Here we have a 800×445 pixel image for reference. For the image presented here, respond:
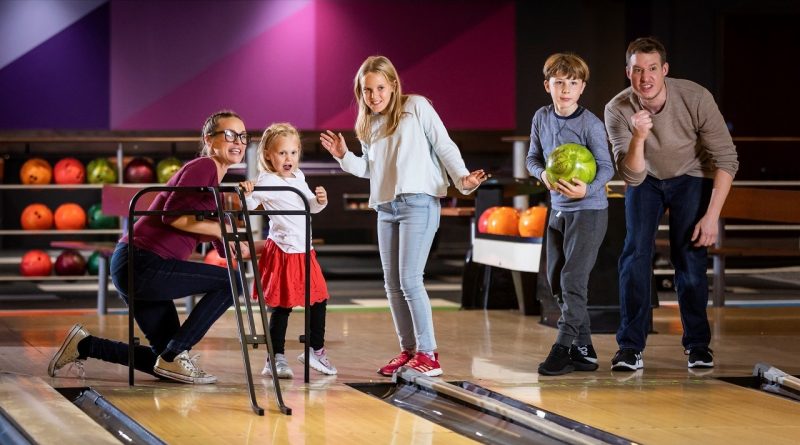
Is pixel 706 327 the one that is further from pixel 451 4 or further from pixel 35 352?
pixel 451 4

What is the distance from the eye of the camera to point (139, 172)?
1101 centimetres

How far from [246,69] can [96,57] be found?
Result: 57.7 inches

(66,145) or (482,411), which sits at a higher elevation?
(66,145)

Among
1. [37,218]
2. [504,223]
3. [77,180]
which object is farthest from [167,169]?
[504,223]

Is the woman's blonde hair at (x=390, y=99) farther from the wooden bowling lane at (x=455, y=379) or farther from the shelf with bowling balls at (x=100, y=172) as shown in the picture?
the shelf with bowling balls at (x=100, y=172)

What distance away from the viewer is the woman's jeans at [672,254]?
6.00 m

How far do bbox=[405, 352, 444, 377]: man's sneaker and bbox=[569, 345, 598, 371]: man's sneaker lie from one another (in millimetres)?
653

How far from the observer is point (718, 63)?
Result: 14.9 m

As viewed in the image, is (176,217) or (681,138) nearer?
(176,217)

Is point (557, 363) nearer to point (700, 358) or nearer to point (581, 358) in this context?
point (581, 358)

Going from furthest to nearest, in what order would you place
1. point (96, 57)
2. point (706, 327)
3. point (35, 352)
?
point (96, 57) → point (35, 352) → point (706, 327)

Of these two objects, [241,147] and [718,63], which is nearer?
[241,147]

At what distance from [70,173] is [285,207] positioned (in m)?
5.55

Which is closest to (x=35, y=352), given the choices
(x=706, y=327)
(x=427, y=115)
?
(x=427, y=115)
